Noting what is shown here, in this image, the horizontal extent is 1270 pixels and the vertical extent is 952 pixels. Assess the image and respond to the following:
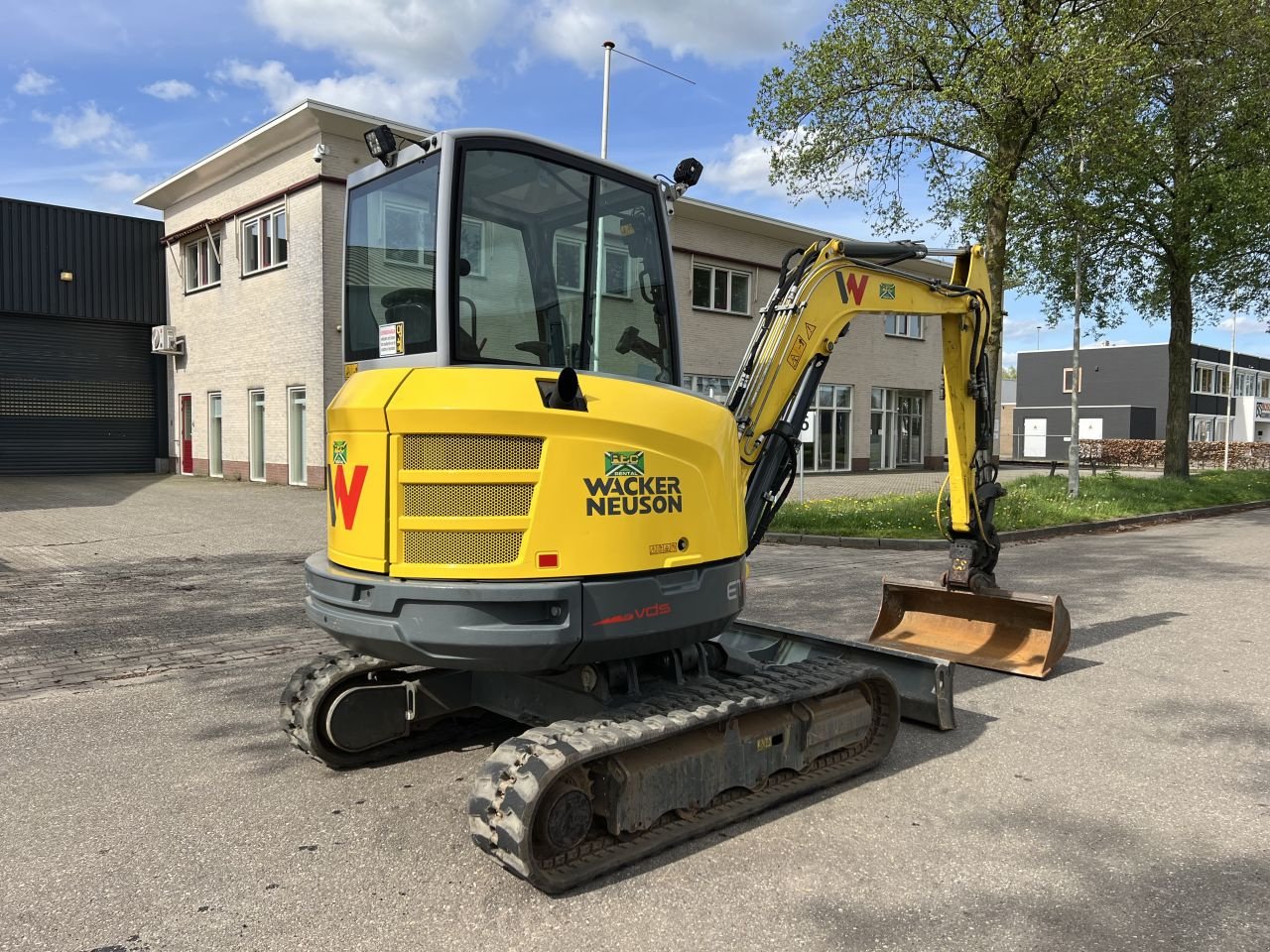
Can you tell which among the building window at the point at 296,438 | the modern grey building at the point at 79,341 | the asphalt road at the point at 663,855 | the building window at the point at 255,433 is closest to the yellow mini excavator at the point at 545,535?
the asphalt road at the point at 663,855

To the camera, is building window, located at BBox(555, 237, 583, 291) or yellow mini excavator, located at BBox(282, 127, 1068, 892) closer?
yellow mini excavator, located at BBox(282, 127, 1068, 892)

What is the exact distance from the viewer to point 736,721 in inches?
161

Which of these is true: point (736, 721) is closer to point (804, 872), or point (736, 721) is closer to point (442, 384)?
point (804, 872)

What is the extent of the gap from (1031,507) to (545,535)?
1459 cm

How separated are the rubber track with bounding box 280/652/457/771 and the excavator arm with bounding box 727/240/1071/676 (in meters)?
2.16

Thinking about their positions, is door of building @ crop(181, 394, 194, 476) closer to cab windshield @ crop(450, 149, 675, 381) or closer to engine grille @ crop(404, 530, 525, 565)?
cab windshield @ crop(450, 149, 675, 381)

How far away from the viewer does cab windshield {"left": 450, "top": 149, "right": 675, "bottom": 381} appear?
3828 mm

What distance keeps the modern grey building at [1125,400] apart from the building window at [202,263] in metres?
45.9

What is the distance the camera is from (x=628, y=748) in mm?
3578

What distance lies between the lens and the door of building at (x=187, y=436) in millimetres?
26609

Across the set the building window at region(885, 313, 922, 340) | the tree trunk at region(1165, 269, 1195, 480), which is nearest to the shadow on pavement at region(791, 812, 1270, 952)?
the tree trunk at region(1165, 269, 1195, 480)

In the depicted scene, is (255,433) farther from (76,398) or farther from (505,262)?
(505,262)

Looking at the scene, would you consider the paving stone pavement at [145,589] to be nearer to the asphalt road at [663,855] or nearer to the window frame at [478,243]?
the asphalt road at [663,855]

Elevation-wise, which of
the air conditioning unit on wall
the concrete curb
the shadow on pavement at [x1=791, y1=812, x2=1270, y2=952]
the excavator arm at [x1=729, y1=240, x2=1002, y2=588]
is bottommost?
the shadow on pavement at [x1=791, y1=812, x2=1270, y2=952]
